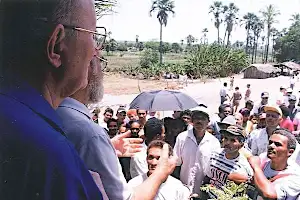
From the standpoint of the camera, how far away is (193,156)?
4016 millimetres

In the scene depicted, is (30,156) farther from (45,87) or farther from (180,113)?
(180,113)

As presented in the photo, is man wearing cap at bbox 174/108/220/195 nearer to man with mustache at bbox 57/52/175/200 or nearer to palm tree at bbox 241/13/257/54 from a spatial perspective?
man with mustache at bbox 57/52/175/200

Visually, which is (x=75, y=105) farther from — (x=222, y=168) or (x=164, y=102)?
(x=164, y=102)

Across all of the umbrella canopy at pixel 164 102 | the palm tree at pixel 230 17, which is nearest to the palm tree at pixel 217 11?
the palm tree at pixel 230 17

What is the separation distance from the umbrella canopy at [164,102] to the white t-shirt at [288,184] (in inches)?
109

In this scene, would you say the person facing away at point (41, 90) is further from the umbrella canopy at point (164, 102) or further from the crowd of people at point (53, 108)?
the umbrella canopy at point (164, 102)

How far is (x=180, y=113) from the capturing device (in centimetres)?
581

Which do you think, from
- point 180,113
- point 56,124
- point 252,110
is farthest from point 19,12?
point 252,110

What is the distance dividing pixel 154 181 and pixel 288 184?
175 cm

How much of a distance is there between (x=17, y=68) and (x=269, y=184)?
2.40m

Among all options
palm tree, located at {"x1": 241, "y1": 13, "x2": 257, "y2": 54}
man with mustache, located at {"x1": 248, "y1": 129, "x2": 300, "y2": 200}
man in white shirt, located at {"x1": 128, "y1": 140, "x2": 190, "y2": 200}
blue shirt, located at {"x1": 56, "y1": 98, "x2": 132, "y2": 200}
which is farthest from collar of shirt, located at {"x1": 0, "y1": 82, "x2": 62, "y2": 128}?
palm tree, located at {"x1": 241, "y1": 13, "x2": 257, "y2": 54}

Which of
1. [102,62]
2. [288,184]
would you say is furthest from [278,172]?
[102,62]

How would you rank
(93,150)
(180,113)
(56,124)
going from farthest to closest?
(180,113), (93,150), (56,124)

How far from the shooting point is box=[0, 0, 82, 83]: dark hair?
798 millimetres
